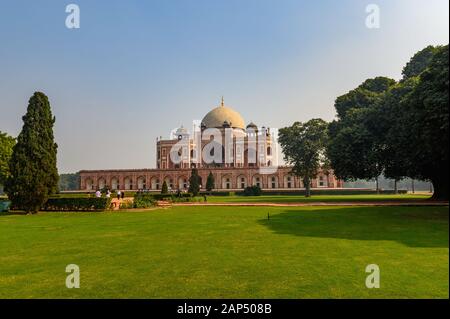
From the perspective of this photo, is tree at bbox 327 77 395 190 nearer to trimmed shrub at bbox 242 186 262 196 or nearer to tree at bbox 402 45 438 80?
tree at bbox 402 45 438 80

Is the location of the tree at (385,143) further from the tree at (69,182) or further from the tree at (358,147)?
the tree at (69,182)

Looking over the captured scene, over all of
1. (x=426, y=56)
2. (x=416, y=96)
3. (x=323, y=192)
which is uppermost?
(x=426, y=56)

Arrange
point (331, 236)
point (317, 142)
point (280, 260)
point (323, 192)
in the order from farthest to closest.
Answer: point (323, 192)
point (317, 142)
point (331, 236)
point (280, 260)

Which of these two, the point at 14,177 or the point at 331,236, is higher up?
the point at 14,177

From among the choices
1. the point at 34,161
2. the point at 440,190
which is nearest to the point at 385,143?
the point at 440,190

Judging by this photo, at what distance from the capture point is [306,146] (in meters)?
51.7

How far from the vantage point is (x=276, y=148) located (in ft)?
313

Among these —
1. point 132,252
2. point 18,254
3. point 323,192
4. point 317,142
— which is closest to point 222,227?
point 132,252

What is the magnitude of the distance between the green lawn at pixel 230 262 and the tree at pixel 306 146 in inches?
1492

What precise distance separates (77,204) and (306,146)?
33120 millimetres

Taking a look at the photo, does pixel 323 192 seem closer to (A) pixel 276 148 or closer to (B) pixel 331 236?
(A) pixel 276 148

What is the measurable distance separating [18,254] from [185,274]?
5.49m

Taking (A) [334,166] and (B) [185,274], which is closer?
(B) [185,274]

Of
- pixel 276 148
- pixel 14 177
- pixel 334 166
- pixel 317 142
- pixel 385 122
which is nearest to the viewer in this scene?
pixel 14 177
